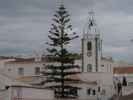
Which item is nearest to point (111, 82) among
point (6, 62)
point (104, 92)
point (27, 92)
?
point (104, 92)

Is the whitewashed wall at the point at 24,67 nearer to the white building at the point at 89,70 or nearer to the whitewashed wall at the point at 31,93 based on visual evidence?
the white building at the point at 89,70

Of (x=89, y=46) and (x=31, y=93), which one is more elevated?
(x=89, y=46)

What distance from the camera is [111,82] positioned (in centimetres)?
5919

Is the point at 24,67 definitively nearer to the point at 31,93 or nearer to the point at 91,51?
the point at 91,51

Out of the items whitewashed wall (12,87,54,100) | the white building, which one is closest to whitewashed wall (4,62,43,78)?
the white building

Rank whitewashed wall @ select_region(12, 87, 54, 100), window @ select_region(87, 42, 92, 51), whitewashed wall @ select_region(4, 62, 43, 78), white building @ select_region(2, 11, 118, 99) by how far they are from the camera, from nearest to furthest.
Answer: whitewashed wall @ select_region(12, 87, 54, 100)
white building @ select_region(2, 11, 118, 99)
window @ select_region(87, 42, 92, 51)
whitewashed wall @ select_region(4, 62, 43, 78)

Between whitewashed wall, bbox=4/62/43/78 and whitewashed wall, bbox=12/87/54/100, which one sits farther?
whitewashed wall, bbox=4/62/43/78

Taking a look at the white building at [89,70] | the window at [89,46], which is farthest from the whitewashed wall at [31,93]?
the window at [89,46]

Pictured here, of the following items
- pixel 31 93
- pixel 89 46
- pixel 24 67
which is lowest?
pixel 31 93

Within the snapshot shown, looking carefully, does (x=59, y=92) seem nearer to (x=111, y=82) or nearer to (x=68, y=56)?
(x=68, y=56)

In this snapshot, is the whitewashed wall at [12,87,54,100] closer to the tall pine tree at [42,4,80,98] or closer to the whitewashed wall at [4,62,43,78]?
the tall pine tree at [42,4,80,98]

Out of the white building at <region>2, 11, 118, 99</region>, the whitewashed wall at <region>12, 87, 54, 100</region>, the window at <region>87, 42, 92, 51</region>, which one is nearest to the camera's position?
the whitewashed wall at <region>12, 87, 54, 100</region>

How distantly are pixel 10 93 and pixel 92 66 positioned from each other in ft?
150

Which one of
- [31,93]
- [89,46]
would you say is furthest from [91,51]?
[31,93]
